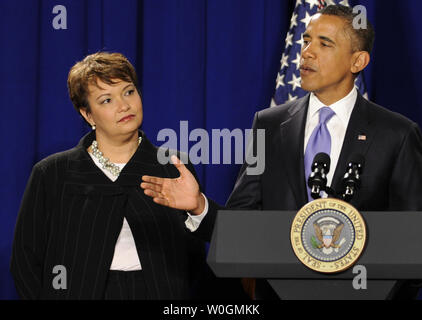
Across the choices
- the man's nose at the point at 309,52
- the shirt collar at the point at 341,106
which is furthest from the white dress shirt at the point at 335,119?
the man's nose at the point at 309,52

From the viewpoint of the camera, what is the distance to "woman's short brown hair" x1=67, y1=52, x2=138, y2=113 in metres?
2.37

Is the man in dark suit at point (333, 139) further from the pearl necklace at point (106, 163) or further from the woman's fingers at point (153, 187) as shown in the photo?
the pearl necklace at point (106, 163)

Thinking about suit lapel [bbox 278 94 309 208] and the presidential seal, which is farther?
suit lapel [bbox 278 94 309 208]

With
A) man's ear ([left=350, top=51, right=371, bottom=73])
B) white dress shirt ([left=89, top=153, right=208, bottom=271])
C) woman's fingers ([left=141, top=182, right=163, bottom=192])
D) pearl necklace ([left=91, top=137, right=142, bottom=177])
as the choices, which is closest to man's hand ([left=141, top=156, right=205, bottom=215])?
woman's fingers ([left=141, top=182, right=163, bottom=192])

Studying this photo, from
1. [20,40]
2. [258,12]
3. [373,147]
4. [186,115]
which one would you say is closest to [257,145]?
[373,147]

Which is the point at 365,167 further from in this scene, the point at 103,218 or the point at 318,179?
the point at 103,218

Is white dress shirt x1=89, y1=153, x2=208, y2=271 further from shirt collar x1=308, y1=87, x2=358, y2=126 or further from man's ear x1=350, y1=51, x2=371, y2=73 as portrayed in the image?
man's ear x1=350, y1=51, x2=371, y2=73

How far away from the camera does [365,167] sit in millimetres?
2174

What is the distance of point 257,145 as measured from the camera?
2.30 meters

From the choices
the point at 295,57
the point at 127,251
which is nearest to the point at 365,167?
the point at 127,251

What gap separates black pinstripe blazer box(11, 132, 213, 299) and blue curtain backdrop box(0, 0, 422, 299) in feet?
2.57

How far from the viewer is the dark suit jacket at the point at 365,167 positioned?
2.17 metres

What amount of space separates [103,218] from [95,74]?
0.48 m

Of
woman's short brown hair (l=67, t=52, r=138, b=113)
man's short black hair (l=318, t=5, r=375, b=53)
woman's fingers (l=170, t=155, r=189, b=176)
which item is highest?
man's short black hair (l=318, t=5, r=375, b=53)
